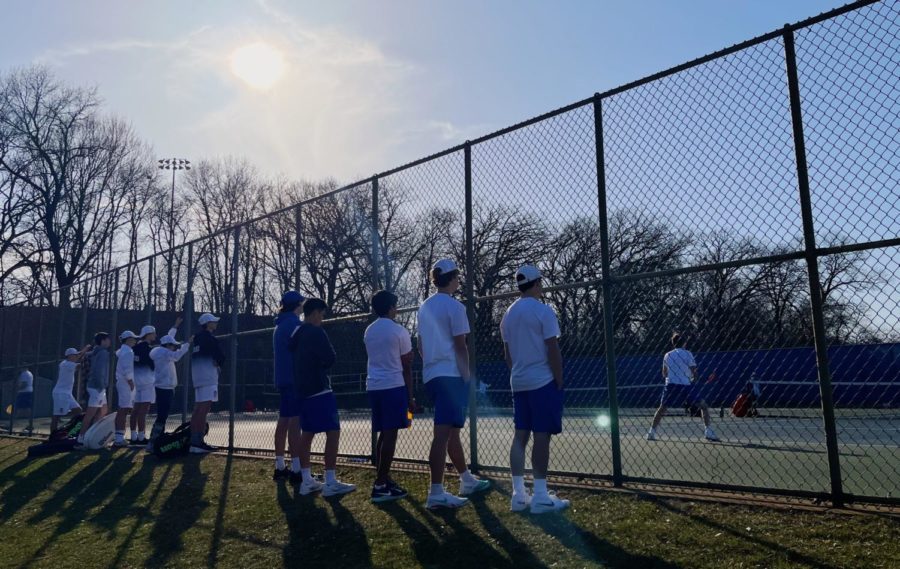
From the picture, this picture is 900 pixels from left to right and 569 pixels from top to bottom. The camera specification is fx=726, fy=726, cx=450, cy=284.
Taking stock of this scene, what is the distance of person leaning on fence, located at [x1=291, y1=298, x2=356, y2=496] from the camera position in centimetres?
636

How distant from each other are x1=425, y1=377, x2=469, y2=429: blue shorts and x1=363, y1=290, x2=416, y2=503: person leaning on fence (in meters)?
0.42

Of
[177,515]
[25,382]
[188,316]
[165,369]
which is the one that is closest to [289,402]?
[177,515]

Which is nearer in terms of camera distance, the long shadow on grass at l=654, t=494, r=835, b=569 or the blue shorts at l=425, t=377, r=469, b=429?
the long shadow on grass at l=654, t=494, r=835, b=569

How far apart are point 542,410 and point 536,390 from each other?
0.50ft

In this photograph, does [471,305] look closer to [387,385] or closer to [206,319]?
[387,385]

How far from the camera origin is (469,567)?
162 inches

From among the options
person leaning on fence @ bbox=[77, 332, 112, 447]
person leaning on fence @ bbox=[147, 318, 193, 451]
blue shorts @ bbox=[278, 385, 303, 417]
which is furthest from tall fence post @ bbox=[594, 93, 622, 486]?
person leaning on fence @ bbox=[77, 332, 112, 447]

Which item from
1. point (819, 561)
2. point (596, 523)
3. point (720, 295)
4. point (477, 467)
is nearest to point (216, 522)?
point (477, 467)

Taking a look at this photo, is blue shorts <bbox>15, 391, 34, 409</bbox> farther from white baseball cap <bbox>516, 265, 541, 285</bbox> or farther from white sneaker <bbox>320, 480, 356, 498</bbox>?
white baseball cap <bbox>516, 265, 541, 285</bbox>

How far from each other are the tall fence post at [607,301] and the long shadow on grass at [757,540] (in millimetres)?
824

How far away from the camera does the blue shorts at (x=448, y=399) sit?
17.9 ft

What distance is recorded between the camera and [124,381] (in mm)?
11766

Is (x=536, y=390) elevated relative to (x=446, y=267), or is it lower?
lower

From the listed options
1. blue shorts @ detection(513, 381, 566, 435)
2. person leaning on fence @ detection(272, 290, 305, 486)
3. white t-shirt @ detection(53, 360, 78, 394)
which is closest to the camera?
blue shorts @ detection(513, 381, 566, 435)
